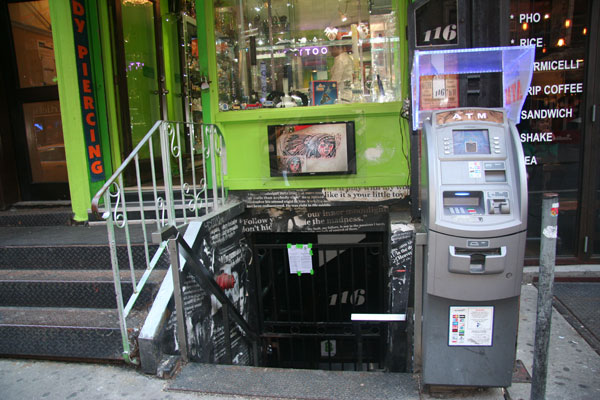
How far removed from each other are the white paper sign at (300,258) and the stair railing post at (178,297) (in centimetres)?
197

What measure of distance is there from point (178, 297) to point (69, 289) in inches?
50.2

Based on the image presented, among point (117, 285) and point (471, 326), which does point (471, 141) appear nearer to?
point (471, 326)

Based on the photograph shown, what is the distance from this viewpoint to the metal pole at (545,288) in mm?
1998

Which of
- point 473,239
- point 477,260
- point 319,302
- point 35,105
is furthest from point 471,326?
point 35,105

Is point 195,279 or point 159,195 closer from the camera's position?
point 195,279

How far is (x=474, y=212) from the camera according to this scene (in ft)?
7.45

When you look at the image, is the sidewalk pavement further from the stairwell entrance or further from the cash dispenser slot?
the stairwell entrance

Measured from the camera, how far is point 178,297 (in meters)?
2.91

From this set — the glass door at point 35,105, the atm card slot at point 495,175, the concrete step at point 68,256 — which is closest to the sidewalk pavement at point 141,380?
the concrete step at point 68,256

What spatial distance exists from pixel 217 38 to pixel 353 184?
6.90ft

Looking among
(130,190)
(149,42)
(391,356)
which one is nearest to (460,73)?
(391,356)

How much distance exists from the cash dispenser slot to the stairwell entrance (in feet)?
7.96

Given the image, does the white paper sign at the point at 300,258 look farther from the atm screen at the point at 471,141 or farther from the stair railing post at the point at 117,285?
the atm screen at the point at 471,141

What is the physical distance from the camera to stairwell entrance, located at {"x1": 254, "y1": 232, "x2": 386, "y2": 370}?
4871mm
